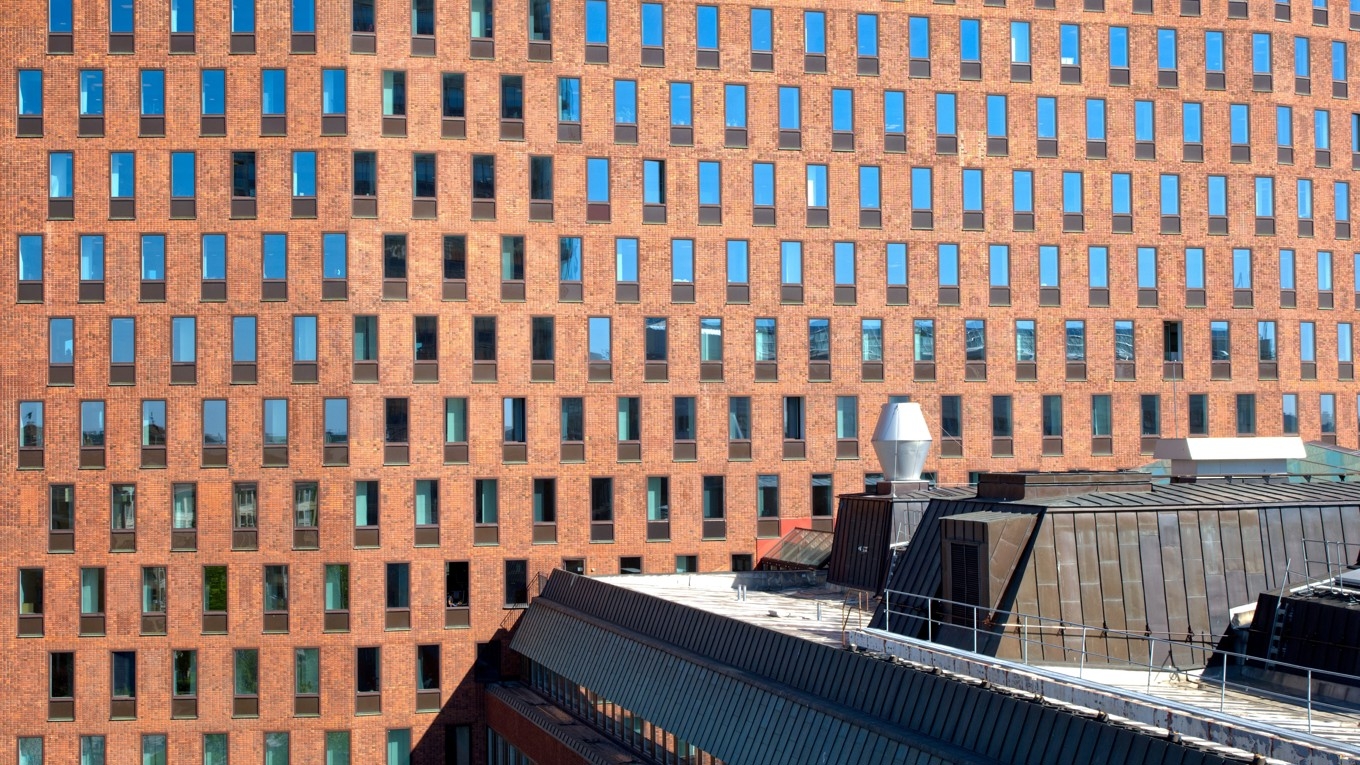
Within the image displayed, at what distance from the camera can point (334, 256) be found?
57.7m

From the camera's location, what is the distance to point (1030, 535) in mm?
31766

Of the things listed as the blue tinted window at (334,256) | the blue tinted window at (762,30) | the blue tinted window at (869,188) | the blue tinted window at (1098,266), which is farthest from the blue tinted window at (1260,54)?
the blue tinted window at (334,256)

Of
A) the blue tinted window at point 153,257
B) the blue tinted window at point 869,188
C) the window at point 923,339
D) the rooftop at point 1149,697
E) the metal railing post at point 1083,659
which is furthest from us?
the window at point 923,339

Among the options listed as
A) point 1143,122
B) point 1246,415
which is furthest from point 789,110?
point 1246,415

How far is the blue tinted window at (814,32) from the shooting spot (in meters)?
61.8

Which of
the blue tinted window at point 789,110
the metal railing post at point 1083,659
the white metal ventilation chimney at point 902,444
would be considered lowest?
the metal railing post at point 1083,659

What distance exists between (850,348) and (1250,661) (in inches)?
1353

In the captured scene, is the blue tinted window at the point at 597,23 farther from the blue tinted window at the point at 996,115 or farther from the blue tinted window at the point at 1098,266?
the blue tinted window at the point at 1098,266

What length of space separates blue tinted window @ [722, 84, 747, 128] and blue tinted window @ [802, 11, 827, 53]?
10.9ft

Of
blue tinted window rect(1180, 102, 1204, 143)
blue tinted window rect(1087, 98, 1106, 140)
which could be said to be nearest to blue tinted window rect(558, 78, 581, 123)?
blue tinted window rect(1087, 98, 1106, 140)

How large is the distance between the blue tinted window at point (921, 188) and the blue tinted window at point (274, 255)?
981 inches

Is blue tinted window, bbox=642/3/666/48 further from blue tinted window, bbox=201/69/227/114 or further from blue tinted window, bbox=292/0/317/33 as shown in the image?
blue tinted window, bbox=201/69/227/114

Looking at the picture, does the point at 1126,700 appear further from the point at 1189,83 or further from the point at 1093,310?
the point at 1189,83

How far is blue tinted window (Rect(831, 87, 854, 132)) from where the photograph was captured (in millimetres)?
62125
